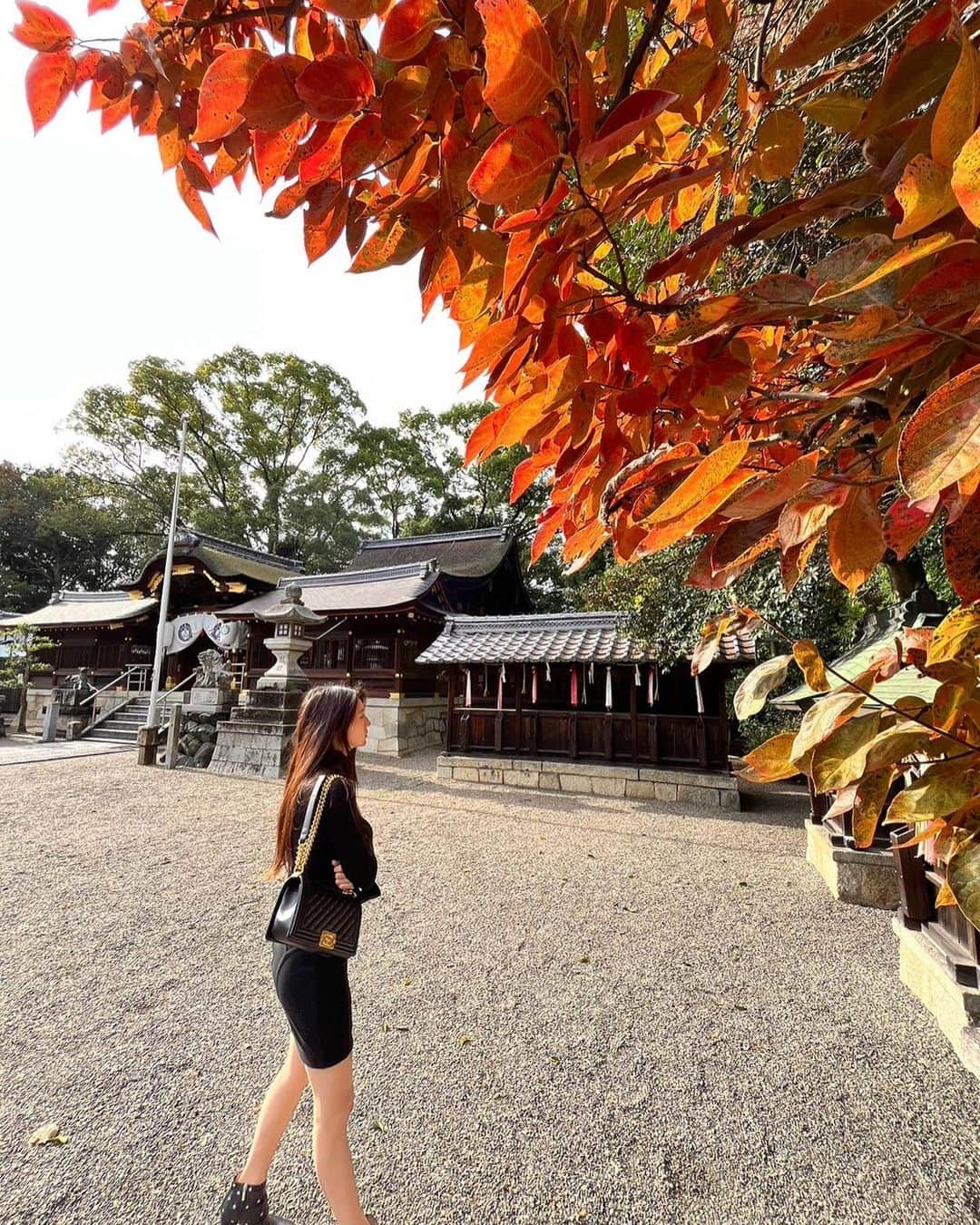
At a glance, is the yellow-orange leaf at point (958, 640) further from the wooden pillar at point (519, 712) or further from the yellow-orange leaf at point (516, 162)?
the wooden pillar at point (519, 712)

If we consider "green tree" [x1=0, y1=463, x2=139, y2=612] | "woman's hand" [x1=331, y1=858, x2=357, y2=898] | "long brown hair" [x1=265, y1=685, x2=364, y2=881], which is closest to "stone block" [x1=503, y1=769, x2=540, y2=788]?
"long brown hair" [x1=265, y1=685, x2=364, y2=881]

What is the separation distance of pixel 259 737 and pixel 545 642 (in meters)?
5.20

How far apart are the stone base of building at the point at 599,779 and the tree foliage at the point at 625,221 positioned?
26.5 ft

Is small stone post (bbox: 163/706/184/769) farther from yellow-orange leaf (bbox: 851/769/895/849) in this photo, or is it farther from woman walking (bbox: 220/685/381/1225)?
yellow-orange leaf (bbox: 851/769/895/849)

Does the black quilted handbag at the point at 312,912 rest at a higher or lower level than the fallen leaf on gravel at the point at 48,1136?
higher

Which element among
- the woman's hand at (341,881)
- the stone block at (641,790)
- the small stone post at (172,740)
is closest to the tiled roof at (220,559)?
the small stone post at (172,740)

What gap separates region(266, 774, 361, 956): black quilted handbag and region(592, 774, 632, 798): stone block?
7.38m

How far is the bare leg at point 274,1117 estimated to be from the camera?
178cm

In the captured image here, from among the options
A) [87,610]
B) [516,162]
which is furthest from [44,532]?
[516,162]

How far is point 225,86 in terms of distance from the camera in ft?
2.06

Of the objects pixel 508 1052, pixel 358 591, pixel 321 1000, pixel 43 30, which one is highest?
pixel 358 591

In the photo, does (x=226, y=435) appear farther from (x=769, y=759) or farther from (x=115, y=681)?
(x=769, y=759)

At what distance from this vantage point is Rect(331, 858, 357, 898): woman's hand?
1.83 meters

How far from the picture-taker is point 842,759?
24.6 inches
